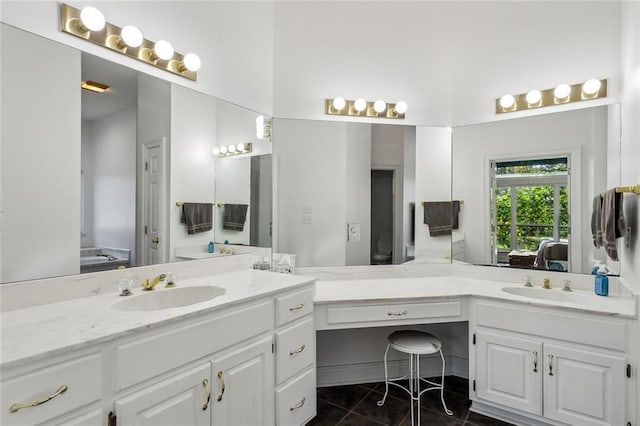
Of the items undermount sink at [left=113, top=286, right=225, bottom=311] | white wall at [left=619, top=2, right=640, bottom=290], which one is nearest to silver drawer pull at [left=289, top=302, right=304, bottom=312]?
undermount sink at [left=113, top=286, right=225, bottom=311]

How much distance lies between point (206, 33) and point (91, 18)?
75 centimetres

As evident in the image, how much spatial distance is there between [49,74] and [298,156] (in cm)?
147

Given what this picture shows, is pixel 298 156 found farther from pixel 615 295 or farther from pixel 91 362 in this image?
pixel 615 295

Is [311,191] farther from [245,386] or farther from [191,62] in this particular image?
[245,386]

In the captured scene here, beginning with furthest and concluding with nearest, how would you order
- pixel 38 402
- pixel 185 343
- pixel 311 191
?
pixel 311 191, pixel 185 343, pixel 38 402

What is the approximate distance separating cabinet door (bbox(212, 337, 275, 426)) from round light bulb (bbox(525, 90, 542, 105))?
2.34 meters

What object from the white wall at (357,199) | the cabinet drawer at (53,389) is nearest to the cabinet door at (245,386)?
the cabinet drawer at (53,389)

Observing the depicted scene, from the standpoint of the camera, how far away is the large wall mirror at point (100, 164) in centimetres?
130

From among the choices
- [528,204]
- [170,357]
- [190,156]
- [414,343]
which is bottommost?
[414,343]

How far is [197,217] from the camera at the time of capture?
203cm

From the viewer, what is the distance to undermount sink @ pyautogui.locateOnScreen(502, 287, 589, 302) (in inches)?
78.9

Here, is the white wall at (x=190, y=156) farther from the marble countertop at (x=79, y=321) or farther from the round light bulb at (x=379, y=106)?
the round light bulb at (x=379, y=106)

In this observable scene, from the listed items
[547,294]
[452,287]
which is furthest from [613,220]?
[452,287]

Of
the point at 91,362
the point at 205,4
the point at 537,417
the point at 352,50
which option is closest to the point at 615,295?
the point at 537,417
